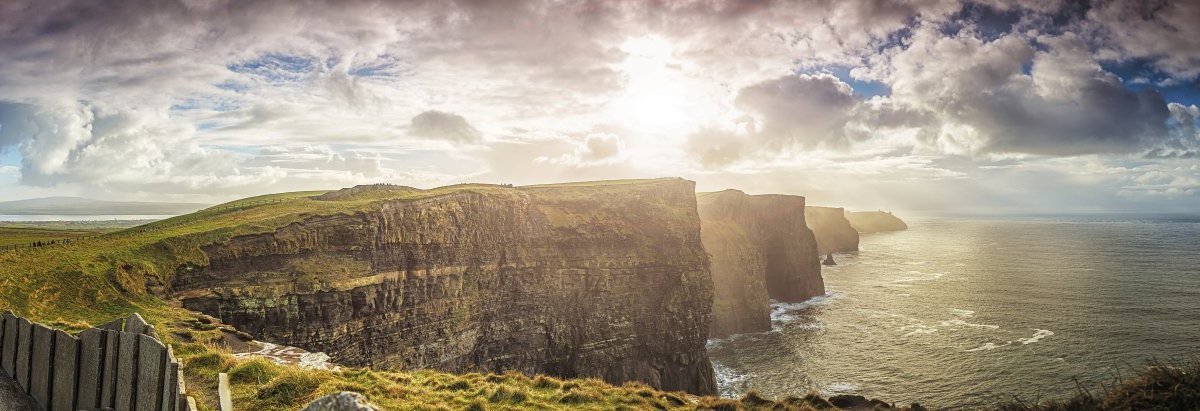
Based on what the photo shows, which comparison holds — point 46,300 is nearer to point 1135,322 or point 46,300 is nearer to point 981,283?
point 1135,322

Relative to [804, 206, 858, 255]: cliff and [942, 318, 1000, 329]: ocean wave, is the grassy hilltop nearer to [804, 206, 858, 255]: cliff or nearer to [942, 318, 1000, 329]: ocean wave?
[942, 318, 1000, 329]: ocean wave

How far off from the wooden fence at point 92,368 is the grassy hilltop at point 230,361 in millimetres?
2903

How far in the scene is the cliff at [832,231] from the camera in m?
173

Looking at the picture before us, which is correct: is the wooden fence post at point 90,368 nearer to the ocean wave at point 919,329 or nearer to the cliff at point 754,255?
the cliff at point 754,255

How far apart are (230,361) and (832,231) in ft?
600

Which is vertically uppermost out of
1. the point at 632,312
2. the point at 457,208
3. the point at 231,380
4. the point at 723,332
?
the point at 457,208

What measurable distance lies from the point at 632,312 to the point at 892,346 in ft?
105

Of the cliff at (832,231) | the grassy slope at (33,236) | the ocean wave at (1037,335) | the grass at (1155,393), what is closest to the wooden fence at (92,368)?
the grass at (1155,393)

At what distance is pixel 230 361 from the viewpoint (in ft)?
51.1

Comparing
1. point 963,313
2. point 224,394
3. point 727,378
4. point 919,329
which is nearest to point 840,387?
point 727,378

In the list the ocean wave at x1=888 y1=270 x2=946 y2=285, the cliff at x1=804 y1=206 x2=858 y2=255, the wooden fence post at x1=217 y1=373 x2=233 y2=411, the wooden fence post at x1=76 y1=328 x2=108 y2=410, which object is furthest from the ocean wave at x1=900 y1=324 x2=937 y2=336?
the cliff at x1=804 y1=206 x2=858 y2=255

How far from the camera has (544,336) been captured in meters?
54.2

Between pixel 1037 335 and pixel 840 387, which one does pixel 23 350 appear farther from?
pixel 1037 335

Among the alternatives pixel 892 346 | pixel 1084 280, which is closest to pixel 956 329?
pixel 892 346
